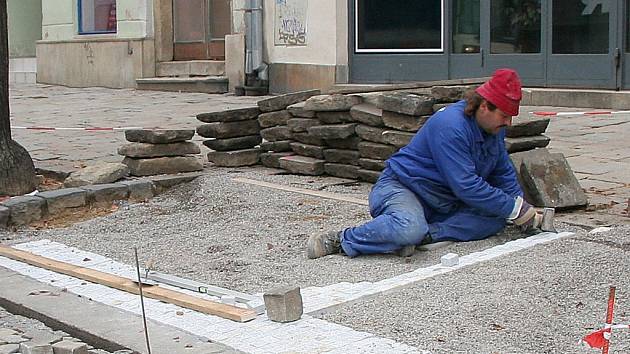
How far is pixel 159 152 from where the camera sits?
9523 millimetres

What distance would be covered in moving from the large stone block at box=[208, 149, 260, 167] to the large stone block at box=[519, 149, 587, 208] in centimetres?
335

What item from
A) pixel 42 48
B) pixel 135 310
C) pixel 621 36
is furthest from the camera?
pixel 42 48

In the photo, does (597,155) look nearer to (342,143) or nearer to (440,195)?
(342,143)

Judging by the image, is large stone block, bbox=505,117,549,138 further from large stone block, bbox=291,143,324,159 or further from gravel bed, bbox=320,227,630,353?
large stone block, bbox=291,143,324,159

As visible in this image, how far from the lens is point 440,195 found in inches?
258

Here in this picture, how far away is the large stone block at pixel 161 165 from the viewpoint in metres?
9.39

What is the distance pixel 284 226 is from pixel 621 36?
828 cm

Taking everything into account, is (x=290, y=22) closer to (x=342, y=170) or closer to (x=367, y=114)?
(x=342, y=170)

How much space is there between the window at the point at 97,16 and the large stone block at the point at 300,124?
14253 millimetres

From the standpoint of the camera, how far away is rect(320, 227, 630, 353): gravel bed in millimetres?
4664

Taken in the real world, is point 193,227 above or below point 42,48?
below

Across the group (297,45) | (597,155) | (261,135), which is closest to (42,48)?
(297,45)

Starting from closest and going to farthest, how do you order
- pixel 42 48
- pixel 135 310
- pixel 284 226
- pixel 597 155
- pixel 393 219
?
pixel 135 310
pixel 393 219
pixel 284 226
pixel 597 155
pixel 42 48

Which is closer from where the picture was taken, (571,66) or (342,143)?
(342,143)
